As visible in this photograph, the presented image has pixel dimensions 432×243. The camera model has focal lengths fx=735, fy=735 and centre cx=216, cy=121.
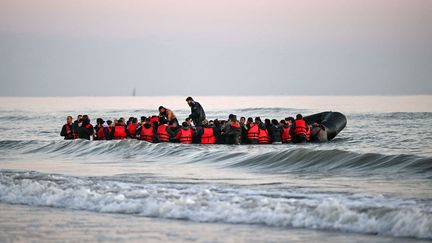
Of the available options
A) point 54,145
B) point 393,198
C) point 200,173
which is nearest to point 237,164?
point 200,173

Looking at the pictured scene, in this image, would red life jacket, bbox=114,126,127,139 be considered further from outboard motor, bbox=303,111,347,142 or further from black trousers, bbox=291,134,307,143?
outboard motor, bbox=303,111,347,142

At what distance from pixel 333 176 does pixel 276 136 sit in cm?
1118

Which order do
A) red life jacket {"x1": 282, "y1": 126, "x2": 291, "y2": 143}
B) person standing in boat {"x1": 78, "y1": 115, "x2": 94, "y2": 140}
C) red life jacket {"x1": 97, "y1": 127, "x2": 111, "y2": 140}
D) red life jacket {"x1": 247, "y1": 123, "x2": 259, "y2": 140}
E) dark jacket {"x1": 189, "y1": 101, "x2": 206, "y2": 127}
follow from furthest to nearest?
red life jacket {"x1": 97, "y1": 127, "x2": 111, "y2": 140} < person standing in boat {"x1": 78, "y1": 115, "x2": 94, "y2": 140} < red life jacket {"x1": 282, "y1": 126, "x2": 291, "y2": 143} < red life jacket {"x1": 247, "y1": 123, "x2": 259, "y2": 140} < dark jacket {"x1": 189, "y1": 101, "x2": 206, "y2": 127}

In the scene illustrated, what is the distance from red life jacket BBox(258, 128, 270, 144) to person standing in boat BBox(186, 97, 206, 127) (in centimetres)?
208

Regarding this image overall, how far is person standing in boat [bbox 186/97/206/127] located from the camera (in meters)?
24.6

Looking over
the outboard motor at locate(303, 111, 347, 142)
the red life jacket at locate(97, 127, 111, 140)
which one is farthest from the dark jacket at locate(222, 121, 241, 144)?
the red life jacket at locate(97, 127, 111, 140)

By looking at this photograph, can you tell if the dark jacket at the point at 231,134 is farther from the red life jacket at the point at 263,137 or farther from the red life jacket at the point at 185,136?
the red life jacket at the point at 185,136

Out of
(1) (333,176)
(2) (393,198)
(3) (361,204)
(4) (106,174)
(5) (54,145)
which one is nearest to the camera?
(3) (361,204)

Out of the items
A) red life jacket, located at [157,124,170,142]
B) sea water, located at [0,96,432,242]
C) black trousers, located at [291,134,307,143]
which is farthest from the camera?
Answer: black trousers, located at [291,134,307,143]

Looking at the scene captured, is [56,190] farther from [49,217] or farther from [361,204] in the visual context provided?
[361,204]

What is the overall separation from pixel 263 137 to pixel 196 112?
2600mm

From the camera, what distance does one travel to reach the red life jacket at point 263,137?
2566 centimetres

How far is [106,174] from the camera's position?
16094mm

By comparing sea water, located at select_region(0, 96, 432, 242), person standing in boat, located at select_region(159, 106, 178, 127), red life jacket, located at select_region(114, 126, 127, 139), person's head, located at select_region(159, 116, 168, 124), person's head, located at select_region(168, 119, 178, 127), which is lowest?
sea water, located at select_region(0, 96, 432, 242)
